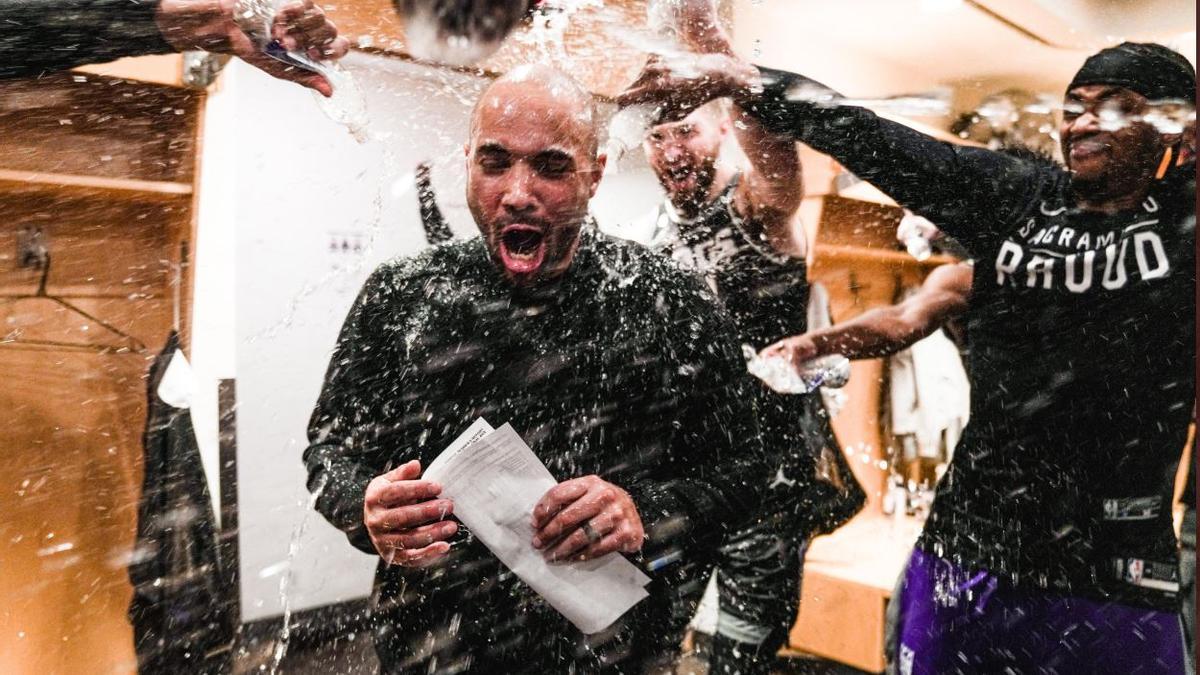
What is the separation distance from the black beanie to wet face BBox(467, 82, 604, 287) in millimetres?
499

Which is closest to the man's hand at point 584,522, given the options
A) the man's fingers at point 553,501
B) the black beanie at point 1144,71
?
the man's fingers at point 553,501

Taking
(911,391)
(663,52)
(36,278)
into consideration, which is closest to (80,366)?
(36,278)

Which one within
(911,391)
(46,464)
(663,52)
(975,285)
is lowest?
(46,464)

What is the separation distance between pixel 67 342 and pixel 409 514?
2.27 ft

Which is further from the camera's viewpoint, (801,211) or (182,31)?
(801,211)

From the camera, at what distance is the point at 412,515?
0.54 meters

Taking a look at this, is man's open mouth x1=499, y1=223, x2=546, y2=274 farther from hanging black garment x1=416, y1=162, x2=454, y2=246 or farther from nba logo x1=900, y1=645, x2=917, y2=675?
nba logo x1=900, y1=645, x2=917, y2=675

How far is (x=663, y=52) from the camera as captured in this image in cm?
80

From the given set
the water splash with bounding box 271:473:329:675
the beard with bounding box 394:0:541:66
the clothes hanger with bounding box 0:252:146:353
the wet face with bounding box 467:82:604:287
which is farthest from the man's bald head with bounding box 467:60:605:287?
the clothes hanger with bounding box 0:252:146:353

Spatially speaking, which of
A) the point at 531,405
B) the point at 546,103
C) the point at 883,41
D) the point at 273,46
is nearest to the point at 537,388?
the point at 531,405

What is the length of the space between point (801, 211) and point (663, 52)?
25cm

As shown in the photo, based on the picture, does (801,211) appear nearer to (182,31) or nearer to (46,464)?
(182,31)

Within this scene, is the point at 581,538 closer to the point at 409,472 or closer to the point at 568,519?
the point at 568,519

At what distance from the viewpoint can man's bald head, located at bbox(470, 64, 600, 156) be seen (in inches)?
26.4
